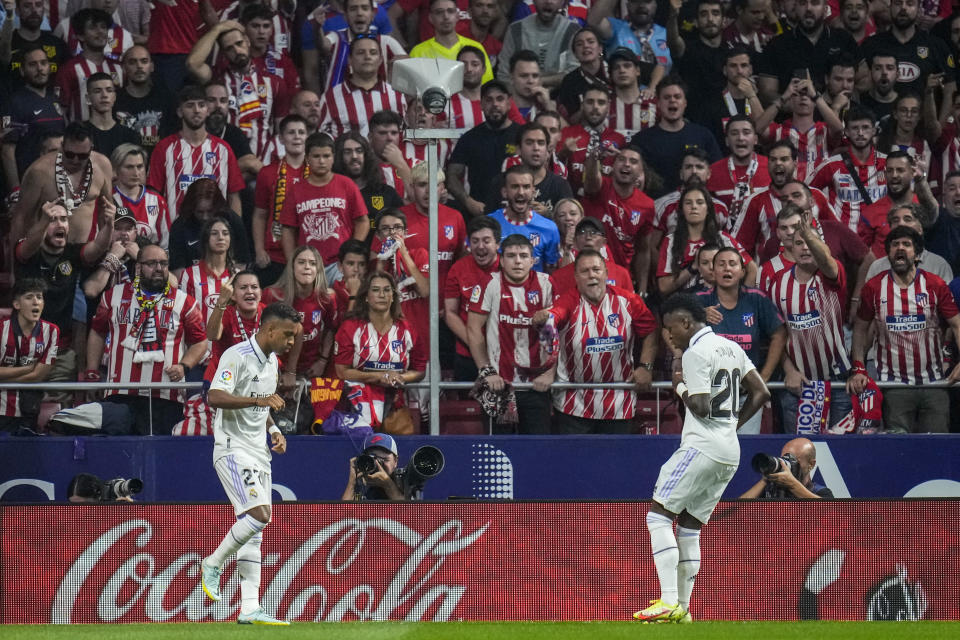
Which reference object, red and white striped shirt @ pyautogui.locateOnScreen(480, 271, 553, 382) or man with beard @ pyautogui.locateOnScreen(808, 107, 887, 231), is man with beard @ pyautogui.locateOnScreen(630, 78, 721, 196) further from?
red and white striped shirt @ pyautogui.locateOnScreen(480, 271, 553, 382)

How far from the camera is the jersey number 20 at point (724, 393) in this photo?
841 cm

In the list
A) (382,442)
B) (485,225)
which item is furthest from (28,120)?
(382,442)

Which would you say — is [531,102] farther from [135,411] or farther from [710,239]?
[135,411]

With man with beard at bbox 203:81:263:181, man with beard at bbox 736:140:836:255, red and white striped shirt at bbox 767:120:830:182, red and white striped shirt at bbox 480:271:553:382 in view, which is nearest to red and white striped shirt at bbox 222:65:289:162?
man with beard at bbox 203:81:263:181

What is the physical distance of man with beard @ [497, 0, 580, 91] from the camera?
14438 mm

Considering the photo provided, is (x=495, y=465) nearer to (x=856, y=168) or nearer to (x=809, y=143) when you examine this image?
(x=856, y=168)

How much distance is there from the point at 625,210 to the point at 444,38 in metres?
2.97

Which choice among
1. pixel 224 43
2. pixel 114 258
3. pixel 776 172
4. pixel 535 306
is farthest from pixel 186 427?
pixel 776 172

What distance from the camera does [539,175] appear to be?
40.1 feet

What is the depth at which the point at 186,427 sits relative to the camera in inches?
429

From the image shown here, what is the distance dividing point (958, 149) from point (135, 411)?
8188 mm

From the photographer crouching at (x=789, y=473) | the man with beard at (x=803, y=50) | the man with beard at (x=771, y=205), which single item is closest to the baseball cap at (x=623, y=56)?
the man with beard at (x=803, y=50)

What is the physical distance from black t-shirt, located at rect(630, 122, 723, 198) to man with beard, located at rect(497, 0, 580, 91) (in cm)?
165

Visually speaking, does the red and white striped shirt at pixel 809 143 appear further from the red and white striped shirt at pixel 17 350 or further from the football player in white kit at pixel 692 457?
the red and white striped shirt at pixel 17 350
